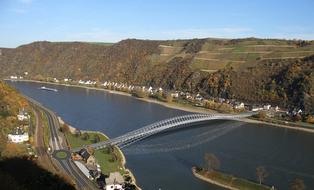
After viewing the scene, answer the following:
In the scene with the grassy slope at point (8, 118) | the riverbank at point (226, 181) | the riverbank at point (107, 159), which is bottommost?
the riverbank at point (226, 181)

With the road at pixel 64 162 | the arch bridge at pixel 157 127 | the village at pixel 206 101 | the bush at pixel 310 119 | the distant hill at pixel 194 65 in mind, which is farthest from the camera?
the distant hill at pixel 194 65

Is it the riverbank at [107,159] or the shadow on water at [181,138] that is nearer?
the riverbank at [107,159]

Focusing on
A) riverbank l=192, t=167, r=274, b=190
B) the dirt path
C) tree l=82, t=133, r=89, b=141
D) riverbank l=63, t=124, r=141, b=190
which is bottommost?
riverbank l=192, t=167, r=274, b=190

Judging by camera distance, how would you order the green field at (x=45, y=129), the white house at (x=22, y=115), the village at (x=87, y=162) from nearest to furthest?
the village at (x=87, y=162) < the green field at (x=45, y=129) < the white house at (x=22, y=115)

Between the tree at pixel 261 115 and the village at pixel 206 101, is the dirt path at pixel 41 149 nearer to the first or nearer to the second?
the tree at pixel 261 115

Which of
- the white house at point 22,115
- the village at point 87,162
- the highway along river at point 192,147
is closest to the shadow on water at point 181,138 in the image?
the highway along river at point 192,147

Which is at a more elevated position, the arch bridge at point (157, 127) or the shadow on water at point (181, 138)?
the arch bridge at point (157, 127)

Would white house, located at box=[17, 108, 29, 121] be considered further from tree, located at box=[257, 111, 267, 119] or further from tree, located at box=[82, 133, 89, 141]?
tree, located at box=[257, 111, 267, 119]

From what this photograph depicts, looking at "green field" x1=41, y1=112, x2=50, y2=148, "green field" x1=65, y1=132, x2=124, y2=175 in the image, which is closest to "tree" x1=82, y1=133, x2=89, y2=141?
"green field" x1=65, y1=132, x2=124, y2=175
